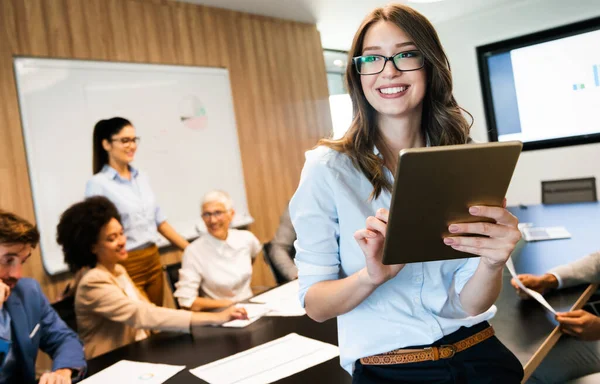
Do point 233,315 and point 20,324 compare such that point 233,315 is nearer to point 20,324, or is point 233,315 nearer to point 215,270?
point 20,324

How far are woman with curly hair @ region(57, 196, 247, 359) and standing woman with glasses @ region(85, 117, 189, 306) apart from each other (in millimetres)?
1126

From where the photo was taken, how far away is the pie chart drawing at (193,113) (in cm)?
441

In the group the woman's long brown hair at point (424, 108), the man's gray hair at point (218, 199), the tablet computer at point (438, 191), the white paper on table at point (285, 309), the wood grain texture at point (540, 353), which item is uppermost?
the woman's long brown hair at point (424, 108)

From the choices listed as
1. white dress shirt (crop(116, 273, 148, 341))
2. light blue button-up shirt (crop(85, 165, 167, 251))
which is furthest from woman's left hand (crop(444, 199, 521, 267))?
light blue button-up shirt (crop(85, 165, 167, 251))

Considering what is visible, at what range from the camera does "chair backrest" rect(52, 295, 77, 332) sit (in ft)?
7.13

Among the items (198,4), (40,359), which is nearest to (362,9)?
(198,4)

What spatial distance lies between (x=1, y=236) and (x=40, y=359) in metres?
1.95

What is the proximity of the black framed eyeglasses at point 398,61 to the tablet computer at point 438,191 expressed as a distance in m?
0.33

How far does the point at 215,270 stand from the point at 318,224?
1988 mm

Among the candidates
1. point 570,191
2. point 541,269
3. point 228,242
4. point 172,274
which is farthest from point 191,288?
point 570,191

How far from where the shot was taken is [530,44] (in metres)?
6.20

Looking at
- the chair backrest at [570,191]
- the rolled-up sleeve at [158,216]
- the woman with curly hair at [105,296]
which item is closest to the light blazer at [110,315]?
the woman with curly hair at [105,296]

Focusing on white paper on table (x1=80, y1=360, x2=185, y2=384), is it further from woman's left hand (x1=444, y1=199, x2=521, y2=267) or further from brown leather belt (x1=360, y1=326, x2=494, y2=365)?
woman's left hand (x1=444, y1=199, x2=521, y2=267)

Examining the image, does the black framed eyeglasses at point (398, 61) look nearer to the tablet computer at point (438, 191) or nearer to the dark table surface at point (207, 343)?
the tablet computer at point (438, 191)
